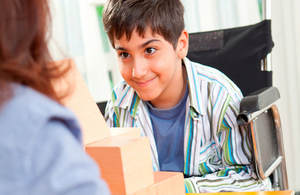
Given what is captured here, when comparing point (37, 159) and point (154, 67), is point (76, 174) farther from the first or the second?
point (154, 67)

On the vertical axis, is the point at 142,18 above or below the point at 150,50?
above

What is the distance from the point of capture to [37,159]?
0.86 feet

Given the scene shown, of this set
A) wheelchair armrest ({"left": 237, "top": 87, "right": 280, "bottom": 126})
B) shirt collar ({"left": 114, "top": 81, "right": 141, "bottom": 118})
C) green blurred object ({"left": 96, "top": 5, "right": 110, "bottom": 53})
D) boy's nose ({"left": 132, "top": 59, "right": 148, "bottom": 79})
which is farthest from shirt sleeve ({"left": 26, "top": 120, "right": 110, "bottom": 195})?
green blurred object ({"left": 96, "top": 5, "right": 110, "bottom": 53})

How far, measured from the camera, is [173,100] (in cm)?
121

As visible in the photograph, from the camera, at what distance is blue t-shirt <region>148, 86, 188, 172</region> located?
1.12 m

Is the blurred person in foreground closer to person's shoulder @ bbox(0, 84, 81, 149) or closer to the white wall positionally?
person's shoulder @ bbox(0, 84, 81, 149)

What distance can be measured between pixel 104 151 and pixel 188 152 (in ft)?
1.94

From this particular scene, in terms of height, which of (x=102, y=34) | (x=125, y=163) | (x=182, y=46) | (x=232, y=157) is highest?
(x=102, y=34)

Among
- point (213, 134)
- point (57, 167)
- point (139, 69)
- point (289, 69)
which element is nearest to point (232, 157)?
point (213, 134)

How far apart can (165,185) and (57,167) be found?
30 cm

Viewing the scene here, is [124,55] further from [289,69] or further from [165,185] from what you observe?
[289,69]

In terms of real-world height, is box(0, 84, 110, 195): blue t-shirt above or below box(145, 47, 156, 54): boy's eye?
below

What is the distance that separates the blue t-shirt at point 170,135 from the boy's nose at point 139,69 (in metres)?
0.19

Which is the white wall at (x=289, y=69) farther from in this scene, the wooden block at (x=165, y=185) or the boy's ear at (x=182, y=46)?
the wooden block at (x=165, y=185)
